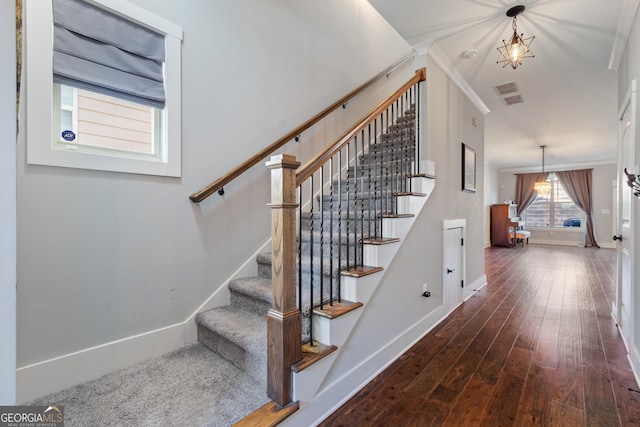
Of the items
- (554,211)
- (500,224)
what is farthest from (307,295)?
(554,211)

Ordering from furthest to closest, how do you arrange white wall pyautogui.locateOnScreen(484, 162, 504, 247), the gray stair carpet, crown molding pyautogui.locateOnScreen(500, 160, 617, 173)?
white wall pyautogui.locateOnScreen(484, 162, 504, 247)
crown molding pyautogui.locateOnScreen(500, 160, 617, 173)
the gray stair carpet

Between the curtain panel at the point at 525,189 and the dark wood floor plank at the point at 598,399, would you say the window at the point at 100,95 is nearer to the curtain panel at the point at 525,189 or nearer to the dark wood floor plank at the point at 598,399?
the dark wood floor plank at the point at 598,399

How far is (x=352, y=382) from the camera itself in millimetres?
1847

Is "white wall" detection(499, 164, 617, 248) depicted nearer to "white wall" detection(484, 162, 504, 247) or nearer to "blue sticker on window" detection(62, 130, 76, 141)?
"white wall" detection(484, 162, 504, 247)

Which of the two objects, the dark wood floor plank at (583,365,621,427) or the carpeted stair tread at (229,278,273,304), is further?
the carpeted stair tread at (229,278,273,304)

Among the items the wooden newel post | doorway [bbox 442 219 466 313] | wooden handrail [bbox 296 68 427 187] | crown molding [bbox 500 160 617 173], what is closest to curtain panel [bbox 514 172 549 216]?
crown molding [bbox 500 160 617 173]

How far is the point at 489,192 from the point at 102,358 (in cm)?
1097

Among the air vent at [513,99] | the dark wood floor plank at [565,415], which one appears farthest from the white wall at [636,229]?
the air vent at [513,99]

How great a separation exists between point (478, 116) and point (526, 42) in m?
1.53

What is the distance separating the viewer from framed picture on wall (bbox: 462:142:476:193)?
11.9ft

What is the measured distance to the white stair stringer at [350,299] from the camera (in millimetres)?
1522

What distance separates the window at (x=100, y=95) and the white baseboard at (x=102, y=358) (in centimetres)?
107

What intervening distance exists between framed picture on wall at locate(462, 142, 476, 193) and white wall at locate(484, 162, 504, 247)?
6.38 meters
